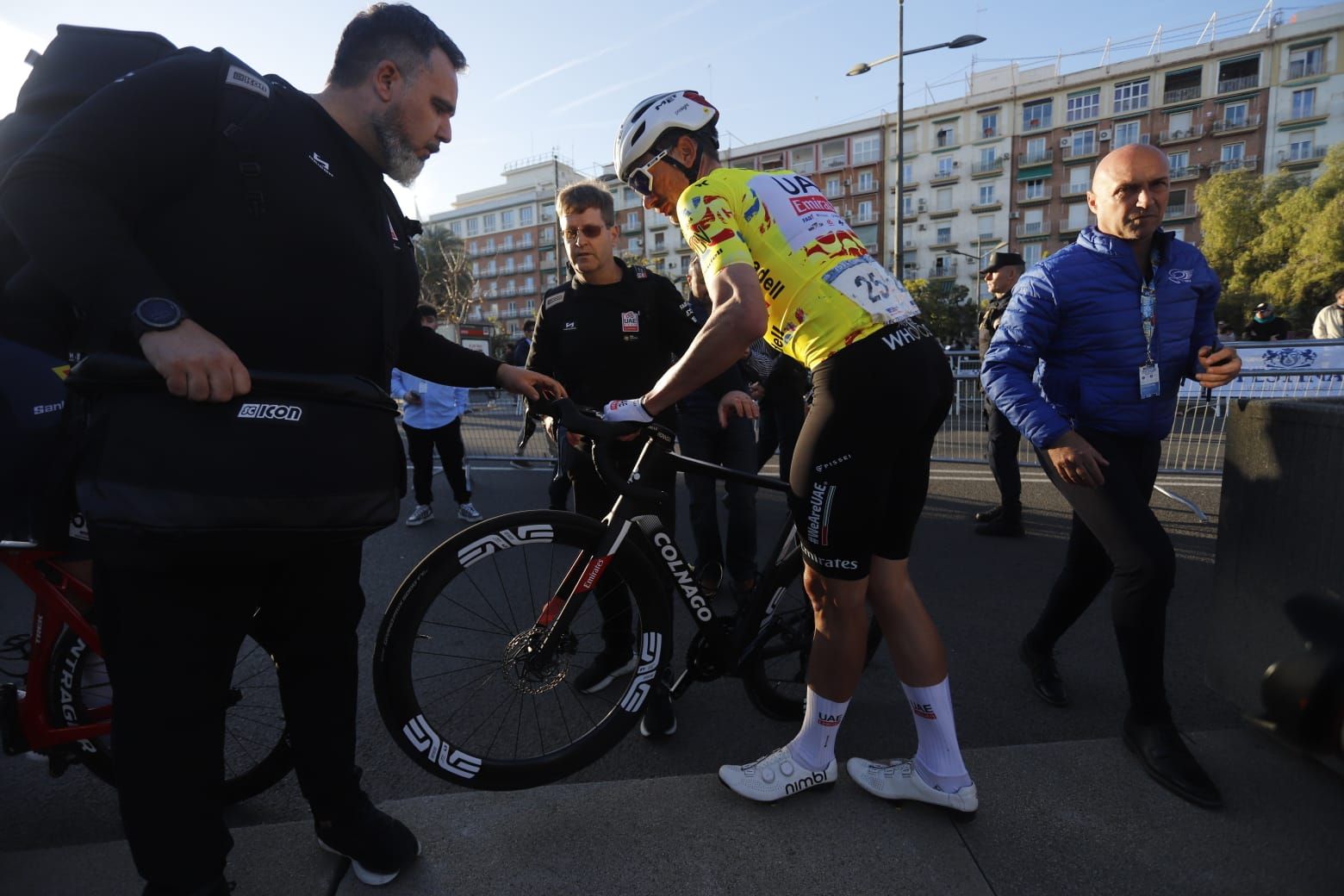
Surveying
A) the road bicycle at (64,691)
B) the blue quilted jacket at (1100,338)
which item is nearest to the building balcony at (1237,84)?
the blue quilted jacket at (1100,338)

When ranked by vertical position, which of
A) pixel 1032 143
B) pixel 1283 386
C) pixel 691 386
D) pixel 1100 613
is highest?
pixel 1032 143

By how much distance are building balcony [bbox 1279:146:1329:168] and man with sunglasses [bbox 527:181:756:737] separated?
6652 centimetres

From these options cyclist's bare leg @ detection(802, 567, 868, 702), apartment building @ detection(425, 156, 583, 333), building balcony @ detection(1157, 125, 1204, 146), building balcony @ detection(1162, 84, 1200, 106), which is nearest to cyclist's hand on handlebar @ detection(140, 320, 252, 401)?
cyclist's bare leg @ detection(802, 567, 868, 702)

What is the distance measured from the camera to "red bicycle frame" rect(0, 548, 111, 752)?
1900 millimetres

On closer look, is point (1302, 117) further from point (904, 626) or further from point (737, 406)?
point (904, 626)

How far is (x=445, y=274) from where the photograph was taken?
5012cm

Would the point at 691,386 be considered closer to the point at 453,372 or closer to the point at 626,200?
the point at 453,372

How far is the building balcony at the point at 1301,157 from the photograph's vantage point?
50094 millimetres

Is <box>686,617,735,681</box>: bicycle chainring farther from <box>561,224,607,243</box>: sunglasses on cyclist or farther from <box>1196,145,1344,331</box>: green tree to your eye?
<box>1196,145,1344,331</box>: green tree

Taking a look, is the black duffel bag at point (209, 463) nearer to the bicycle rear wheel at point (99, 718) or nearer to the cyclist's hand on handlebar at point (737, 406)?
the bicycle rear wheel at point (99, 718)

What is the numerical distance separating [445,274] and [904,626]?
52643mm

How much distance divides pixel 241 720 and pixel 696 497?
2.33m

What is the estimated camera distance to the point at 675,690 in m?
2.29

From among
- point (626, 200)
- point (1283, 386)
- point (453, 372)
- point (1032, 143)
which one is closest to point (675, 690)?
point (453, 372)
